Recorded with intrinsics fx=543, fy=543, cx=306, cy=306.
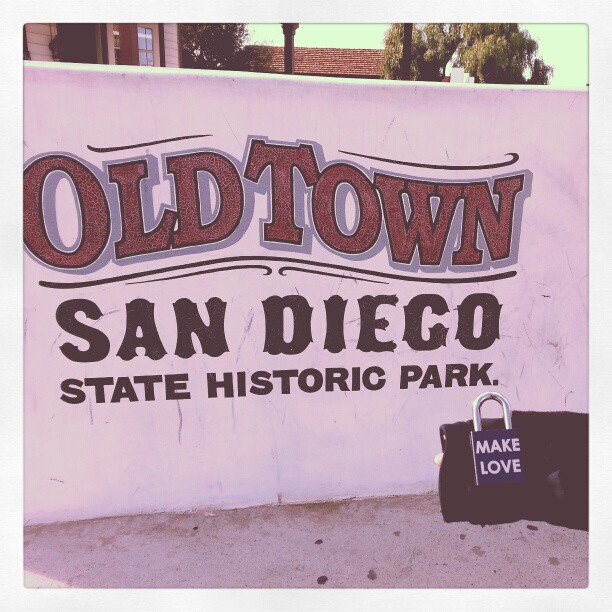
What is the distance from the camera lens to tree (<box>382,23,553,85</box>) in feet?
61.9

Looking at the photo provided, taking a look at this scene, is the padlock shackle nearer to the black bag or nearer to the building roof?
the black bag

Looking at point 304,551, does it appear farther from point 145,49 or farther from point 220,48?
point 220,48

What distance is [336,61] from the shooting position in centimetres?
2262

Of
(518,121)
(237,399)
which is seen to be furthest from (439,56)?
(237,399)

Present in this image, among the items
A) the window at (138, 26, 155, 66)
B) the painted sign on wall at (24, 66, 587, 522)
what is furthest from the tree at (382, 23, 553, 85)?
the painted sign on wall at (24, 66, 587, 522)

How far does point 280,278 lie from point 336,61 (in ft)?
69.6

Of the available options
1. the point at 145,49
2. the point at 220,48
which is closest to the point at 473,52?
the point at 220,48

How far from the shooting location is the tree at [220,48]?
17391 millimetres

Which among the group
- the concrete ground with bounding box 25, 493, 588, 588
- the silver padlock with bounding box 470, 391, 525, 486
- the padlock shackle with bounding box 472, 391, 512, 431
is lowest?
the concrete ground with bounding box 25, 493, 588, 588

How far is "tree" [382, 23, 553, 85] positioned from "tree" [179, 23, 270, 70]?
4.76 meters

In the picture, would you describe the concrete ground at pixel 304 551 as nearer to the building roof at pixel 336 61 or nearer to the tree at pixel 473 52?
the tree at pixel 473 52

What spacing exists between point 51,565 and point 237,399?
5.30 feet

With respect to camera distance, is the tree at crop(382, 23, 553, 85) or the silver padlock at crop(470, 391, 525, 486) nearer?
the silver padlock at crop(470, 391, 525, 486)

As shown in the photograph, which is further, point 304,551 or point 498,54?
point 498,54
